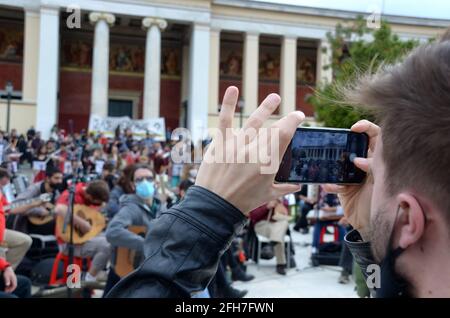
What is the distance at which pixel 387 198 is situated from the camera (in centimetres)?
96

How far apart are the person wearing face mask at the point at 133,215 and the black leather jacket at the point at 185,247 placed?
3.84 m

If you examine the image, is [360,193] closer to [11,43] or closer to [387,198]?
[387,198]

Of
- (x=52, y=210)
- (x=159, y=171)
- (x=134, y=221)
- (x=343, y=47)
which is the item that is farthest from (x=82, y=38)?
(x=134, y=221)

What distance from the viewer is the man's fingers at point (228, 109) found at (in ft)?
3.43

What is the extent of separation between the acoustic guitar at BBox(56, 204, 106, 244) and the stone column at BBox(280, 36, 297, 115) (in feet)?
88.4

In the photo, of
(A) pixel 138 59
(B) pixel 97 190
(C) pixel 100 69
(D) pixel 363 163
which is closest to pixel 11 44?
(C) pixel 100 69

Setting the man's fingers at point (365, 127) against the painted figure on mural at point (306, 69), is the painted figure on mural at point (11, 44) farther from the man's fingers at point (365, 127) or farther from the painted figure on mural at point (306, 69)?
the man's fingers at point (365, 127)

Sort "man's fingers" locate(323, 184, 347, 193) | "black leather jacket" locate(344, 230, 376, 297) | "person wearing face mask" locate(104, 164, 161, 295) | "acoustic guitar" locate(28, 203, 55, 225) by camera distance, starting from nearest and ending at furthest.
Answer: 1. "black leather jacket" locate(344, 230, 376, 297)
2. "man's fingers" locate(323, 184, 347, 193)
3. "person wearing face mask" locate(104, 164, 161, 295)
4. "acoustic guitar" locate(28, 203, 55, 225)

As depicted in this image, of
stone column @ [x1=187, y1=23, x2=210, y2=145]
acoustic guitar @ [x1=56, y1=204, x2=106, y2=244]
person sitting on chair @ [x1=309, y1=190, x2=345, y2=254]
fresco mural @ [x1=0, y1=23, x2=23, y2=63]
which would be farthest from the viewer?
stone column @ [x1=187, y1=23, x2=210, y2=145]

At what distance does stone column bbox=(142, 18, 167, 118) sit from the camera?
2962 cm

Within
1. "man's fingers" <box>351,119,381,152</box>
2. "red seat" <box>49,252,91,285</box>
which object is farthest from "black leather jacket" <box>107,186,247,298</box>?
"red seat" <box>49,252,91,285</box>

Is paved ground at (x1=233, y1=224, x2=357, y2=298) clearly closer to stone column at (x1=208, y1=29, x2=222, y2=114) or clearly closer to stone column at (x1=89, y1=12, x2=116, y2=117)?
stone column at (x1=89, y1=12, x2=116, y2=117)
